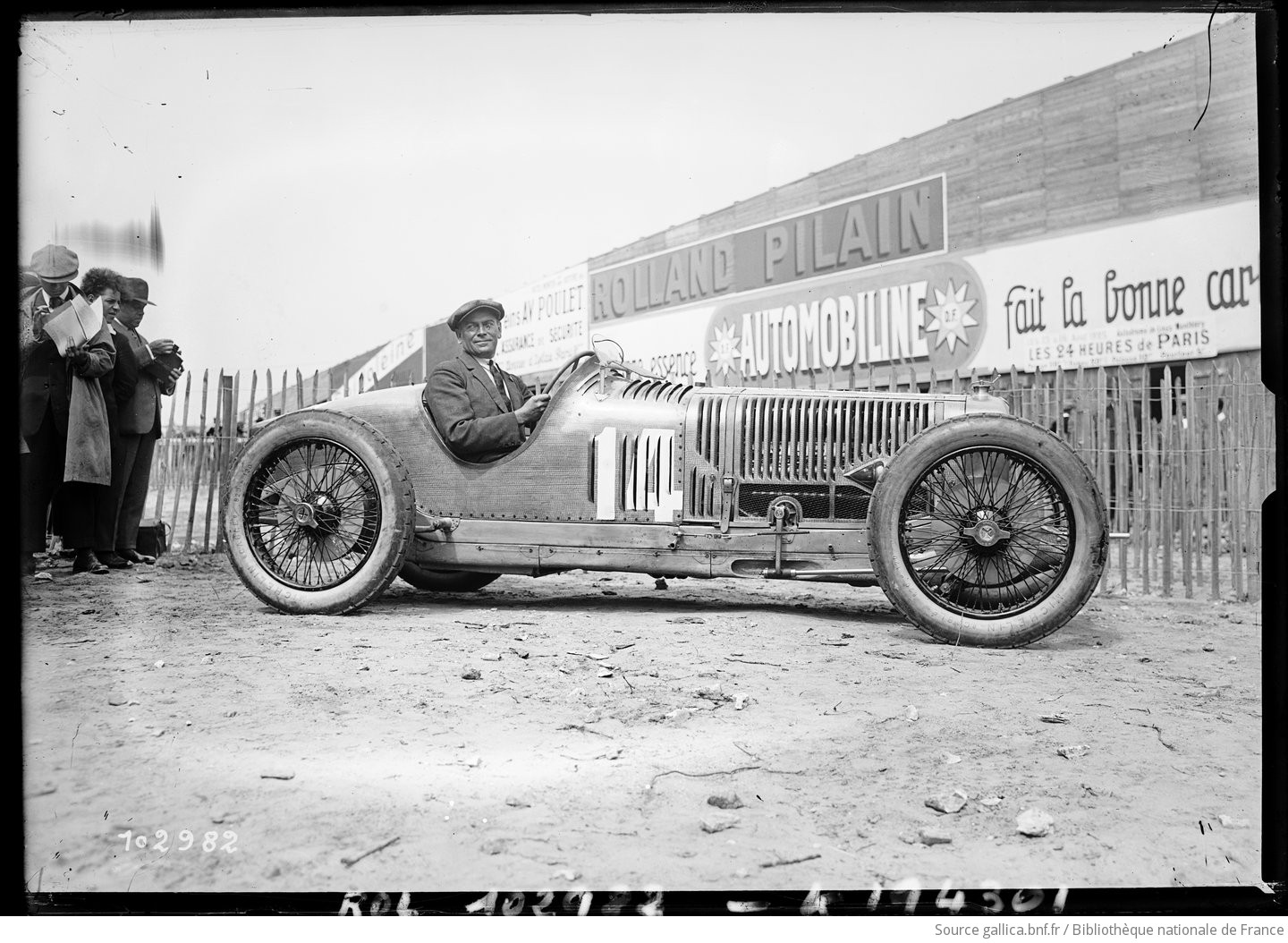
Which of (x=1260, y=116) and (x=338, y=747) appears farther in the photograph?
(x=1260, y=116)

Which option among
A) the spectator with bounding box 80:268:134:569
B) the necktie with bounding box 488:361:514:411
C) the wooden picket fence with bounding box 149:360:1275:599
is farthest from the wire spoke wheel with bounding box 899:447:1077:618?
the spectator with bounding box 80:268:134:569

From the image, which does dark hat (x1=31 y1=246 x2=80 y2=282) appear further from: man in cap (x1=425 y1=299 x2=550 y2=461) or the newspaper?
man in cap (x1=425 y1=299 x2=550 y2=461)

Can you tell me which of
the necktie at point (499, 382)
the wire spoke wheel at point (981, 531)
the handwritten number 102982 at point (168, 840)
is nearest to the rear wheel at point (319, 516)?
the necktie at point (499, 382)

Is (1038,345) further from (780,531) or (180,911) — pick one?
(180,911)

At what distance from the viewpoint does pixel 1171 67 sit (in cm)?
253

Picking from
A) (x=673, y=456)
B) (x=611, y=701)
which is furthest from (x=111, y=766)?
(x=673, y=456)

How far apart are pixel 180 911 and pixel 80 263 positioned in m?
1.81

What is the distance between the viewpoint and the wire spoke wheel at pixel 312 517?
3299mm

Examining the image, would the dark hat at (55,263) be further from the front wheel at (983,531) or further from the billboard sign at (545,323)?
the front wheel at (983,531)

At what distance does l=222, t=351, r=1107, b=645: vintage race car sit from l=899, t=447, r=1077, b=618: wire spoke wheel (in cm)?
2

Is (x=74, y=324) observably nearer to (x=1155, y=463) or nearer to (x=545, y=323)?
(x=545, y=323)

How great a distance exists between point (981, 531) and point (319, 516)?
8.21 feet

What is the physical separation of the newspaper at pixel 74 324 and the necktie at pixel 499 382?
1410 millimetres

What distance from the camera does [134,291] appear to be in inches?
97.4
